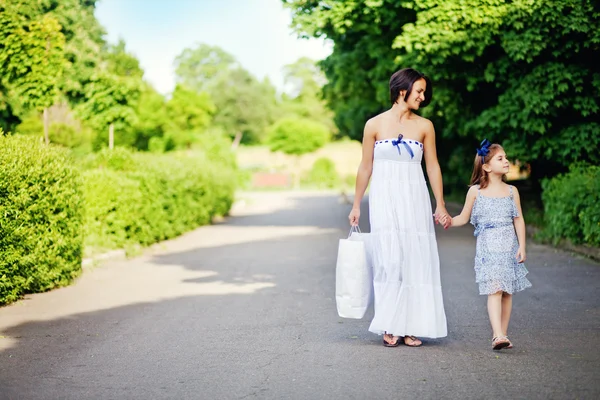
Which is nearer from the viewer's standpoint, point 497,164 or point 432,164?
point 497,164

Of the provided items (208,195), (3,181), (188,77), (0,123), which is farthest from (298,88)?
(3,181)

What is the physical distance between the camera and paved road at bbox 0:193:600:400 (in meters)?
5.13

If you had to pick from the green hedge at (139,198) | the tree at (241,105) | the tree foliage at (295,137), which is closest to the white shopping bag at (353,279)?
the green hedge at (139,198)

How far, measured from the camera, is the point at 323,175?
67000 millimetres

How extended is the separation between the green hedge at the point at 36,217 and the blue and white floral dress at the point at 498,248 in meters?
5.09

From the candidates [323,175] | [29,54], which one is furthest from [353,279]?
[323,175]

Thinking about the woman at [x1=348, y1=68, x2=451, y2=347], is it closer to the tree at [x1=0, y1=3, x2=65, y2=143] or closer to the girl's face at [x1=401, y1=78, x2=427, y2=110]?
the girl's face at [x1=401, y1=78, x2=427, y2=110]

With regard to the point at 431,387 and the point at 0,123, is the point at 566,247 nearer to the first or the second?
the point at 431,387

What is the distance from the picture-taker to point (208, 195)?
23094mm

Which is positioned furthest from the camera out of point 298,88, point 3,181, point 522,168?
point 298,88

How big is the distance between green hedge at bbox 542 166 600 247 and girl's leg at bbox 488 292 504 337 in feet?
20.0

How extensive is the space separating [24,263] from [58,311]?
0.77 meters

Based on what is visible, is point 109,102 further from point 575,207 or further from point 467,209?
point 467,209

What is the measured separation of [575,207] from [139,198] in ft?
25.2
